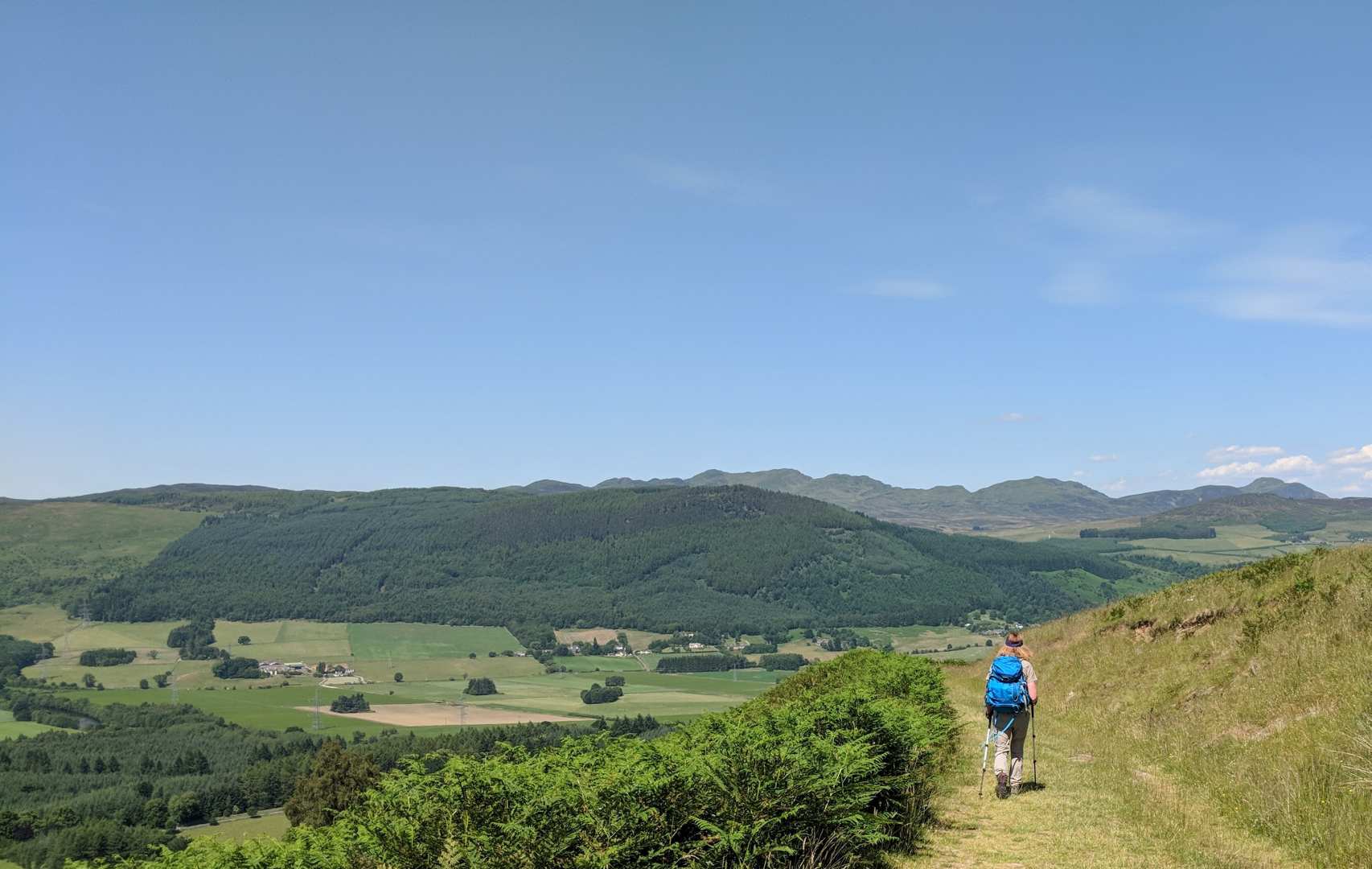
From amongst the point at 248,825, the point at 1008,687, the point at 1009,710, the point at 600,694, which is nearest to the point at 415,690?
the point at 600,694

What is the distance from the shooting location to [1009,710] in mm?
13820

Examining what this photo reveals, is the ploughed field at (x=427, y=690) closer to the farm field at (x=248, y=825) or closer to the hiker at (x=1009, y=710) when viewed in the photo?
the farm field at (x=248, y=825)

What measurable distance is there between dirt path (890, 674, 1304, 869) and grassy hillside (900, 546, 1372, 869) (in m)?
0.04

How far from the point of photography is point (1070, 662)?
27609 mm

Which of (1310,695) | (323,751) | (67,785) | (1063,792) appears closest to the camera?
(1063,792)

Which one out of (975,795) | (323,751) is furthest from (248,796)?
(975,795)

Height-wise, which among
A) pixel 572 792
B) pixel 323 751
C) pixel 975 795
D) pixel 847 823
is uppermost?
pixel 572 792

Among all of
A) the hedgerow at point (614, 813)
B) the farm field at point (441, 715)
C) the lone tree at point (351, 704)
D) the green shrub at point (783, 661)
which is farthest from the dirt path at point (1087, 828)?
the green shrub at point (783, 661)

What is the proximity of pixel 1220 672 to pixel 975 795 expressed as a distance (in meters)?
8.31

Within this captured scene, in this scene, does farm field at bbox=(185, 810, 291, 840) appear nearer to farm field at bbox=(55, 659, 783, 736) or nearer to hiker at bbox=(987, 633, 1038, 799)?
farm field at bbox=(55, 659, 783, 736)

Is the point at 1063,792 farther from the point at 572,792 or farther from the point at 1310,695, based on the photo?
the point at 572,792

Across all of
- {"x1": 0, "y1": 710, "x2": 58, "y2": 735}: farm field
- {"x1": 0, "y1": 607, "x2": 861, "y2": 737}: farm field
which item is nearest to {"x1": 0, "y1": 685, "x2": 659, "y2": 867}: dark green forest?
{"x1": 0, "y1": 710, "x2": 58, "y2": 735}: farm field

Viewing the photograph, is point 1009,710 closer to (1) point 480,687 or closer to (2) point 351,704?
(2) point 351,704

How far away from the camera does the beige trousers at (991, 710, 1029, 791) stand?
13.9 m
